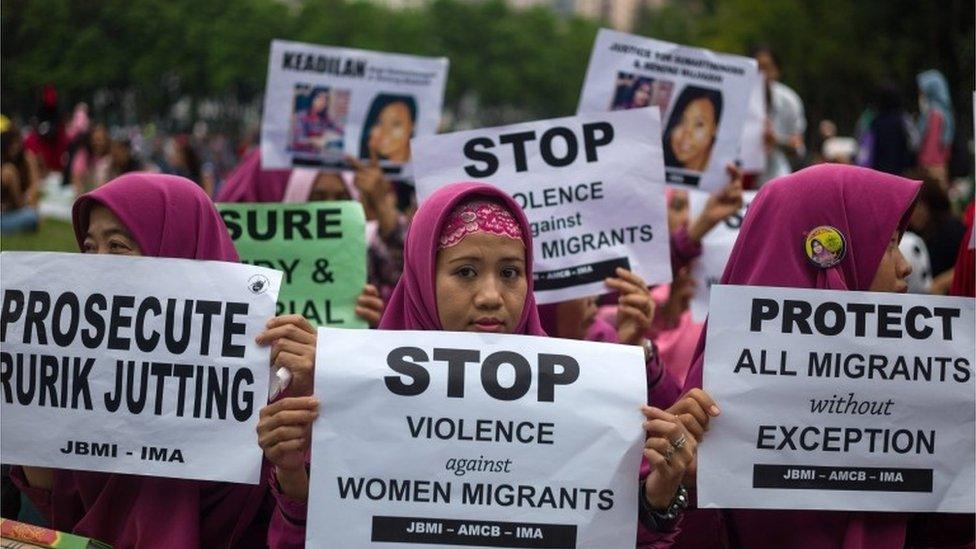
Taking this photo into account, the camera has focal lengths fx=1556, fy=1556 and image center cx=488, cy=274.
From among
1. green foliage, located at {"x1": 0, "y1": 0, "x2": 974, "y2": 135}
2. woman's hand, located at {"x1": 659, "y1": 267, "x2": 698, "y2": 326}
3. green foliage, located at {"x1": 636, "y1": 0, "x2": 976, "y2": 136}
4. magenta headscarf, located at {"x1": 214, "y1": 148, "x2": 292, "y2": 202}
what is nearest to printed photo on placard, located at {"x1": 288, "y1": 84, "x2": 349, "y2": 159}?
magenta headscarf, located at {"x1": 214, "y1": 148, "x2": 292, "y2": 202}

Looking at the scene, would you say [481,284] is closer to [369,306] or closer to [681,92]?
[369,306]

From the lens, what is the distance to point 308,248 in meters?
6.20

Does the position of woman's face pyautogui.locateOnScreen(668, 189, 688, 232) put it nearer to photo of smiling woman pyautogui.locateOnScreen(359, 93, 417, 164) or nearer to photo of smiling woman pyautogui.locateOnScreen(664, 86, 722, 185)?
→ photo of smiling woman pyautogui.locateOnScreen(664, 86, 722, 185)

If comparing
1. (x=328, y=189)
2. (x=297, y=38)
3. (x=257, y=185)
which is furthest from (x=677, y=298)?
(x=297, y=38)

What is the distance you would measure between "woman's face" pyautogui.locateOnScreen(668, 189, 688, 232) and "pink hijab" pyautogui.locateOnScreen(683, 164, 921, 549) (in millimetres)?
3596

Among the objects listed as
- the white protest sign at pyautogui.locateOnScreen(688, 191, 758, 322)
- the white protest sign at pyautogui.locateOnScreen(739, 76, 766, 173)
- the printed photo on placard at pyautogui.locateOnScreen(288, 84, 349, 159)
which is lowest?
the white protest sign at pyautogui.locateOnScreen(688, 191, 758, 322)

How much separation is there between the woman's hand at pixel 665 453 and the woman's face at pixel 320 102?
5221 mm

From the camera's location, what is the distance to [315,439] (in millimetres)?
3498

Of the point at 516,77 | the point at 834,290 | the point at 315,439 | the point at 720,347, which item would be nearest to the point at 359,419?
the point at 315,439

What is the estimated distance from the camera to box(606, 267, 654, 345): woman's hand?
16.6ft

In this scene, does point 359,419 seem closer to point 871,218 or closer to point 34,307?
point 34,307

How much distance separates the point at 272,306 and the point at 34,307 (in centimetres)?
64

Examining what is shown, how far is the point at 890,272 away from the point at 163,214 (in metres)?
1.89

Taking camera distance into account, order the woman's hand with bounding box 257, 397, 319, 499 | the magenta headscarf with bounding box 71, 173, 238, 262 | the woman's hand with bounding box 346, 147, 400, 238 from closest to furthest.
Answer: the woman's hand with bounding box 257, 397, 319, 499, the magenta headscarf with bounding box 71, 173, 238, 262, the woman's hand with bounding box 346, 147, 400, 238
